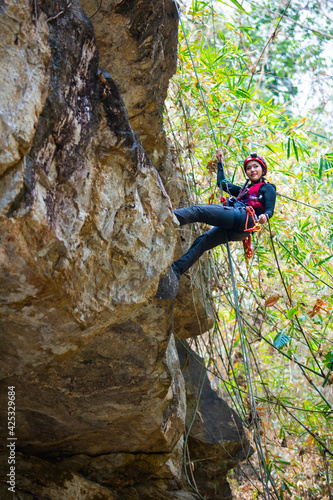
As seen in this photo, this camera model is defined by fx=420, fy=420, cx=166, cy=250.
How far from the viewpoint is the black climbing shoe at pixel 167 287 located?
2217 mm

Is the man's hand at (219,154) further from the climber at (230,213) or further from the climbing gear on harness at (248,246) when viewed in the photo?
the climbing gear on harness at (248,246)

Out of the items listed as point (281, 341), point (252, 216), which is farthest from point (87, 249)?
point (281, 341)

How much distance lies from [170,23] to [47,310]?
190cm

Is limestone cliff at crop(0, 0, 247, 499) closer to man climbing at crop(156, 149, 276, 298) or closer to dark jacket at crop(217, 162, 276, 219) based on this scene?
man climbing at crop(156, 149, 276, 298)

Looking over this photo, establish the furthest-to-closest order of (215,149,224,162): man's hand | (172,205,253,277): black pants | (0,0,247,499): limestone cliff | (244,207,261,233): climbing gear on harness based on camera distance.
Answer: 1. (215,149,224,162): man's hand
2. (244,207,261,233): climbing gear on harness
3. (172,205,253,277): black pants
4. (0,0,247,499): limestone cliff

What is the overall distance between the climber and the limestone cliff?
41 centimetres

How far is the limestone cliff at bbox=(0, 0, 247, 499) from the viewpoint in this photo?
1340 millimetres

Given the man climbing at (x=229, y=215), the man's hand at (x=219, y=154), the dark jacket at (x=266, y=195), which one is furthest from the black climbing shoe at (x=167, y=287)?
the man's hand at (x=219, y=154)

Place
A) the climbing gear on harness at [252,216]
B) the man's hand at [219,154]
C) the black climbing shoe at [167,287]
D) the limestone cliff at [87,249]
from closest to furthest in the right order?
the limestone cliff at [87,249] < the black climbing shoe at [167,287] < the climbing gear on harness at [252,216] < the man's hand at [219,154]

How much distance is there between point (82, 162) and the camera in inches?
61.3

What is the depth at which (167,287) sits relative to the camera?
2244 mm

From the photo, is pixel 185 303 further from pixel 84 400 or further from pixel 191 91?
pixel 191 91

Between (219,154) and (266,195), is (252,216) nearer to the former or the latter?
(266,195)

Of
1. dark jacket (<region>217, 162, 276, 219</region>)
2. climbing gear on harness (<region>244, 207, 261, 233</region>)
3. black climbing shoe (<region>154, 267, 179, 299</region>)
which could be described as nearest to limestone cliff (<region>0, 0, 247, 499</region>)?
black climbing shoe (<region>154, 267, 179, 299</region>)
